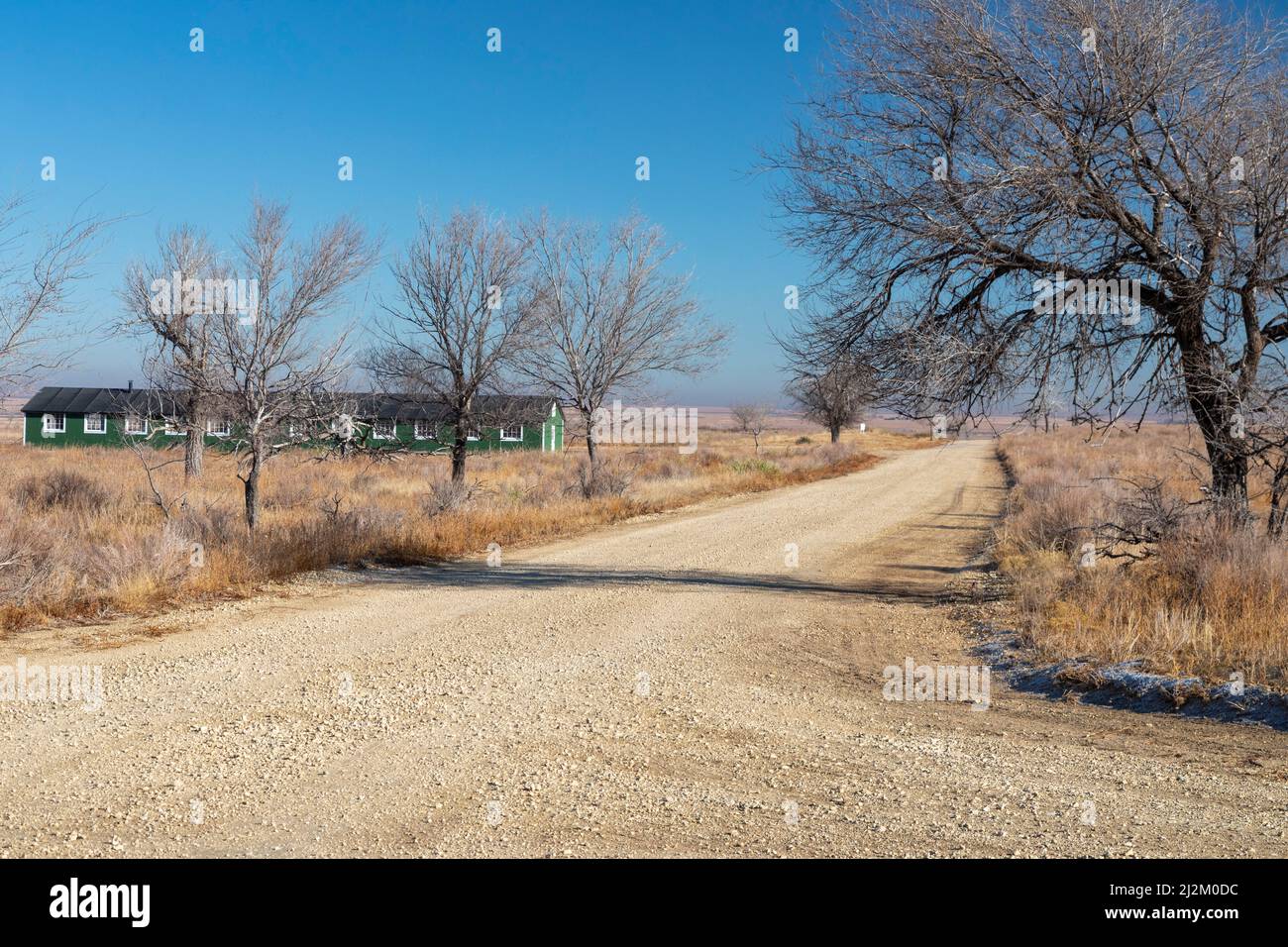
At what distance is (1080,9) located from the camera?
8.75m

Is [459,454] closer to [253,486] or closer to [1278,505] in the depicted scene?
[253,486]

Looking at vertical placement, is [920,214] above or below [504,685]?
above

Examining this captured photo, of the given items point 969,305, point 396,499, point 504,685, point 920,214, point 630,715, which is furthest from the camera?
point 396,499

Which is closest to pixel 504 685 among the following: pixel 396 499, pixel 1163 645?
pixel 1163 645

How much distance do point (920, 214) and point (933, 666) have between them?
4.50 metres

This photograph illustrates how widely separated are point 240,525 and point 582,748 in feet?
29.8

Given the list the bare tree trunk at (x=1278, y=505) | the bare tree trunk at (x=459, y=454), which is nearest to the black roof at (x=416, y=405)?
the bare tree trunk at (x=459, y=454)

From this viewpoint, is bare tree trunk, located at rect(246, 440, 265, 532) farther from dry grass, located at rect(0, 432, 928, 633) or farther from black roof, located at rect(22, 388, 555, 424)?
black roof, located at rect(22, 388, 555, 424)

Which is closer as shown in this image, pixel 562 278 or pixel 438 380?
pixel 438 380

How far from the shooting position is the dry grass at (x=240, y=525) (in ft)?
30.7

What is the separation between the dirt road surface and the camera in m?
4.34

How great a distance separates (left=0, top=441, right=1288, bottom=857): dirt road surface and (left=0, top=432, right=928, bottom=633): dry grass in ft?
2.98

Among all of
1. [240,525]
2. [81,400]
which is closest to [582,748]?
[240,525]
